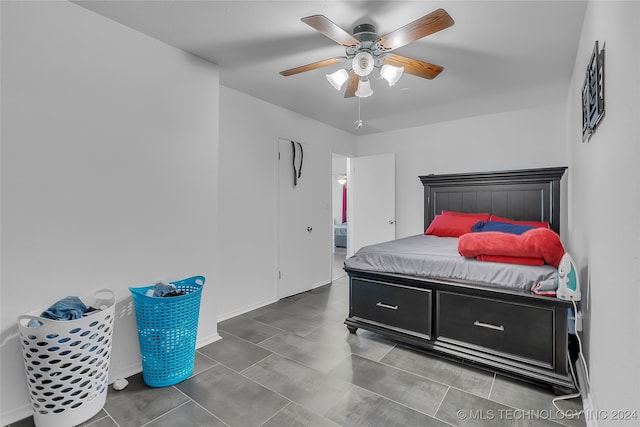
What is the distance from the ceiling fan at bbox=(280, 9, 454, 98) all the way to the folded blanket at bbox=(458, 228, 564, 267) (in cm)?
131

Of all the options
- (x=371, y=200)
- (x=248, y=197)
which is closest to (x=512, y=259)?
(x=248, y=197)

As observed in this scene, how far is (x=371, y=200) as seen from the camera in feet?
17.2

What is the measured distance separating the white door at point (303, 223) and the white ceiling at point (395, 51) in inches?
32.9

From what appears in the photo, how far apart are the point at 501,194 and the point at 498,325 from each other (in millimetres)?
2402

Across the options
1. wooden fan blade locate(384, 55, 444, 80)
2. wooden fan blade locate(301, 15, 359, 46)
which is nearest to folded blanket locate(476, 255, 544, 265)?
wooden fan blade locate(384, 55, 444, 80)

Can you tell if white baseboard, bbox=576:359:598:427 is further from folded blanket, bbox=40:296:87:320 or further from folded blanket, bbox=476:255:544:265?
folded blanket, bbox=40:296:87:320

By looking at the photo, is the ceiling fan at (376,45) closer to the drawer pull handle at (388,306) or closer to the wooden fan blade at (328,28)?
the wooden fan blade at (328,28)

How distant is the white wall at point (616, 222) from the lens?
952mm

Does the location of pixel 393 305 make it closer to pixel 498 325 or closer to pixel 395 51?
pixel 498 325

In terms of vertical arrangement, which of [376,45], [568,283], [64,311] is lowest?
[64,311]

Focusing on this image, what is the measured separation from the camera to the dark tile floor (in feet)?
5.69

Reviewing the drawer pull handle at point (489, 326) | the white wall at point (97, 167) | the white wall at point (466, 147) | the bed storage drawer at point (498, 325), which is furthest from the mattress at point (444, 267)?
the white wall at point (466, 147)

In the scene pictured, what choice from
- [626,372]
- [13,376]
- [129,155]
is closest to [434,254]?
[626,372]

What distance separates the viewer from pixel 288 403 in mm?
1879
